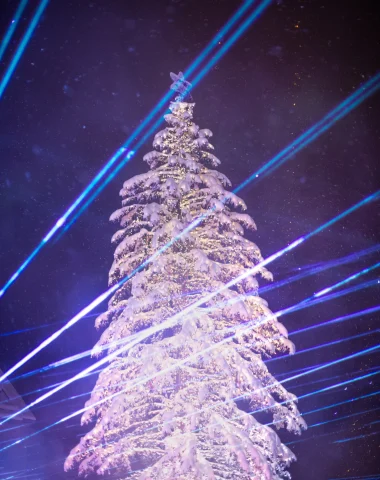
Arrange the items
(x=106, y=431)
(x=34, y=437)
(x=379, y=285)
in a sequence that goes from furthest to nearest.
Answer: (x=34, y=437) < (x=379, y=285) < (x=106, y=431)

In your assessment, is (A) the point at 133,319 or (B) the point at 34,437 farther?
(B) the point at 34,437

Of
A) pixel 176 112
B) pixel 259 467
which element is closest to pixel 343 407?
pixel 259 467

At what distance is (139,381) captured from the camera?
5.78 metres

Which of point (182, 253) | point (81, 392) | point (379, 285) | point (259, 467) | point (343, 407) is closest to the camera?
point (259, 467)

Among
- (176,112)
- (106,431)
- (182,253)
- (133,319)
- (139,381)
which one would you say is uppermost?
(176,112)

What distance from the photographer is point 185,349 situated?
19.0 ft

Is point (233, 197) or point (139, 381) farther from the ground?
point (233, 197)

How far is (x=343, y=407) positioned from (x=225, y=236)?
26.0 feet

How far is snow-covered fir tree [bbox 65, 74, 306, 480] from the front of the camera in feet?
18.3

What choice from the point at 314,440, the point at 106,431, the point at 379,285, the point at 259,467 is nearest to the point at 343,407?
the point at 314,440

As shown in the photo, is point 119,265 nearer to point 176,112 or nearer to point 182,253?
Answer: point 182,253

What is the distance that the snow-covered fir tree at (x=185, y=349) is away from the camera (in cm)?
557

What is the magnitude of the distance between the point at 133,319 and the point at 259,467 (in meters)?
2.33

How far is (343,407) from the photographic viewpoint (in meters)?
12.0
